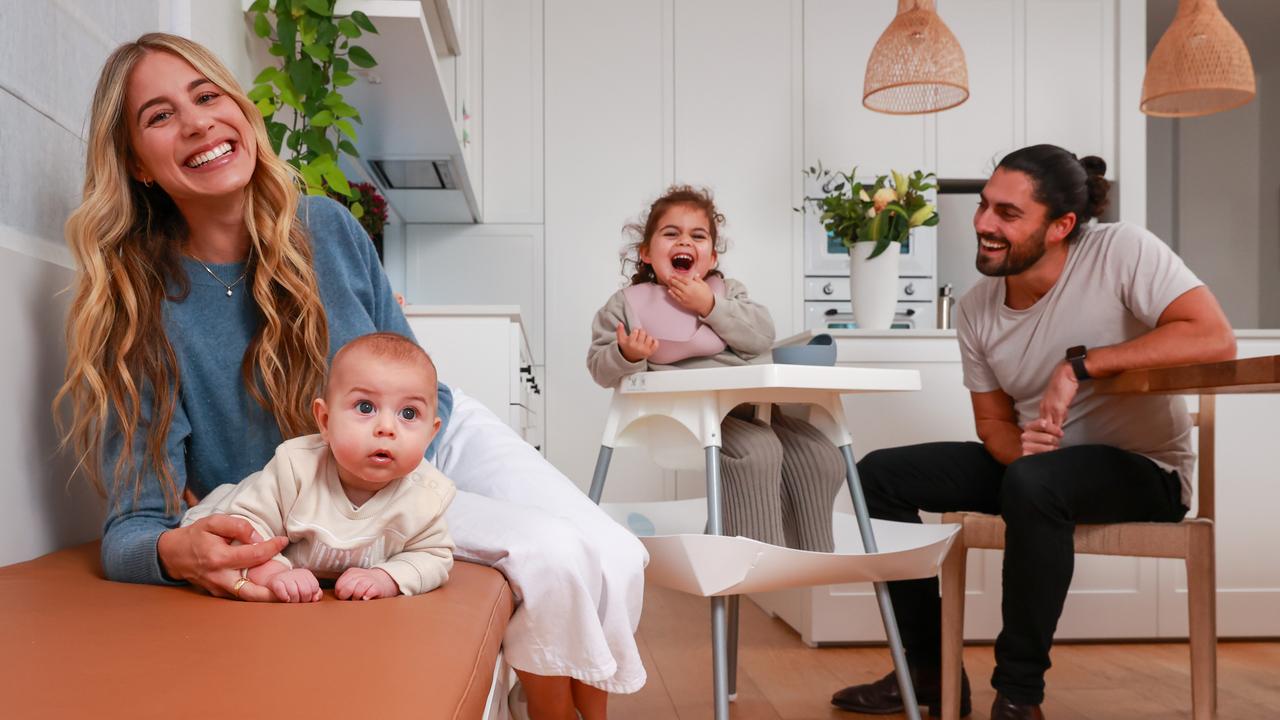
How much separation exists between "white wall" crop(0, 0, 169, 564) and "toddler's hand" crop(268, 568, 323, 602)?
0.42 m

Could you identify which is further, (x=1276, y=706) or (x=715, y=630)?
(x=1276, y=706)

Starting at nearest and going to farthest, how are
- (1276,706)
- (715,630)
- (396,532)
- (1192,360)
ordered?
(396,532), (715,630), (1192,360), (1276,706)

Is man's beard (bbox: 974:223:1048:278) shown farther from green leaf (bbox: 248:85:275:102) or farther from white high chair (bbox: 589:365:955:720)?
green leaf (bbox: 248:85:275:102)

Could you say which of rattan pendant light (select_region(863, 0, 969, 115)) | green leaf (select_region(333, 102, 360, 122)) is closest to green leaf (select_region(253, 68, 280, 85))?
green leaf (select_region(333, 102, 360, 122))

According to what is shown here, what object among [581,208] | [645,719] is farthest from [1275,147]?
[645,719]

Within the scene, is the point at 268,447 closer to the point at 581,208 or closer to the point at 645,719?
the point at 645,719

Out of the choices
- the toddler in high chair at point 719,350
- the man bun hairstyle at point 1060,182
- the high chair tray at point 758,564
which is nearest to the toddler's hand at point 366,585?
the high chair tray at point 758,564

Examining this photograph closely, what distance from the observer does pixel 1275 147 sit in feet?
18.5

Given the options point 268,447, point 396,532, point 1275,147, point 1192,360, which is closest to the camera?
point 396,532

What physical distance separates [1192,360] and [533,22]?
3229 millimetres

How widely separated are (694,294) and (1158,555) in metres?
0.97

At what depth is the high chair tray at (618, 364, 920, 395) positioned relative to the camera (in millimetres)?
1520

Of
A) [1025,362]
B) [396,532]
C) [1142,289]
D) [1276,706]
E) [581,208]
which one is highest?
[581,208]

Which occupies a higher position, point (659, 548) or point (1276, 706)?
point (659, 548)
